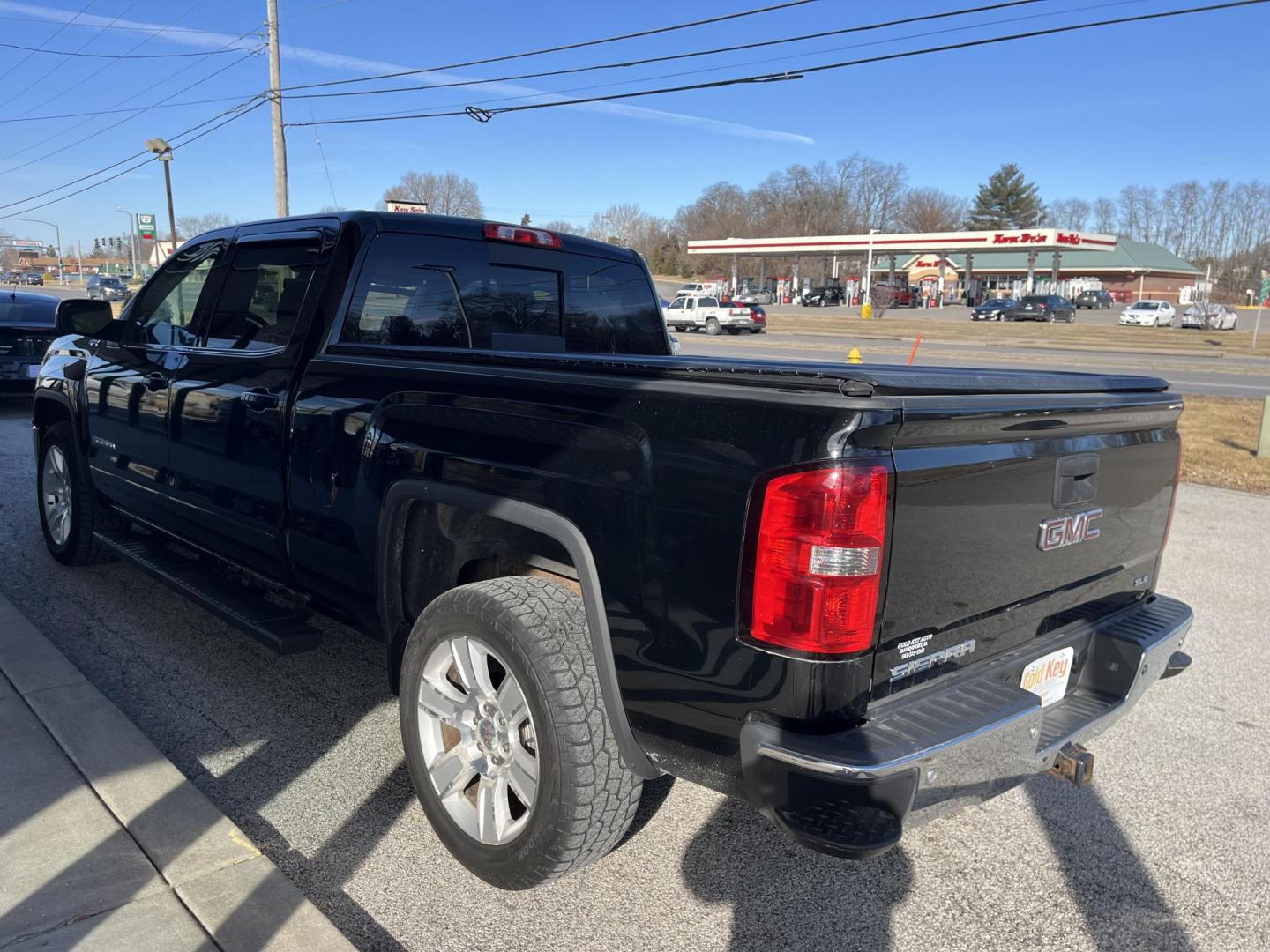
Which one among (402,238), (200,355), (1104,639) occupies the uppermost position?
(402,238)

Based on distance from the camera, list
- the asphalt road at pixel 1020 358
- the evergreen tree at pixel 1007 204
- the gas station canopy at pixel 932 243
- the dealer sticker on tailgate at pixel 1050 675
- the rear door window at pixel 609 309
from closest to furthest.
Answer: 1. the dealer sticker on tailgate at pixel 1050 675
2. the rear door window at pixel 609 309
3. the asphalt road at pixel 1020 358
4. the gas station canopy at pixel 932 243
5. the evergreen tree at pixel 1007 204

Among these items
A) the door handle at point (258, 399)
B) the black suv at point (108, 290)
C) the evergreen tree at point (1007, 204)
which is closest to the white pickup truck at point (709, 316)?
the black suv at point (108, 290)

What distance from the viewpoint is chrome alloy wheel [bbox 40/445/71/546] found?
5770 millimetres

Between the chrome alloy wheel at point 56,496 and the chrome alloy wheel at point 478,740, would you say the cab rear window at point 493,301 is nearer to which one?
the chrome alloy wheel at point 478,740

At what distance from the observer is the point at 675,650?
242 centimetres

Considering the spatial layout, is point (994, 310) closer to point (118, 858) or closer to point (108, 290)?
point (108, 290)

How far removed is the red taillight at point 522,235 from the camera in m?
4.26

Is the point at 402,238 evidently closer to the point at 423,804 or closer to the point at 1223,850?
the point at 423,804

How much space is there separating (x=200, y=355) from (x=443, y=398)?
180cm

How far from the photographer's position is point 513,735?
279cm

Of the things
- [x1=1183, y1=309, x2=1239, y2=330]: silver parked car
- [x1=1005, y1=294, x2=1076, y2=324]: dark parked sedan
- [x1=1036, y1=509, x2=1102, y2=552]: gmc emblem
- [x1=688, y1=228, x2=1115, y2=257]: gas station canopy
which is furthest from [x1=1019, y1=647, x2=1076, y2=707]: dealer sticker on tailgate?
[x1=688, y1=228, x2=1115, y2=257]: gas station canopy

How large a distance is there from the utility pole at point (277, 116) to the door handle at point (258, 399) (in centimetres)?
2244

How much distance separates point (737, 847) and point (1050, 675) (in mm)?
1124

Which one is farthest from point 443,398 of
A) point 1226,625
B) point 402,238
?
point 1226,625
